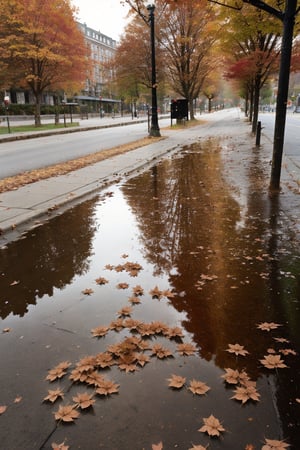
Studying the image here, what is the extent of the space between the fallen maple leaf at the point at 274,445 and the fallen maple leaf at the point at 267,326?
3.95 feet

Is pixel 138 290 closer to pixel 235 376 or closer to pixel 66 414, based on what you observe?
pixel 235 376

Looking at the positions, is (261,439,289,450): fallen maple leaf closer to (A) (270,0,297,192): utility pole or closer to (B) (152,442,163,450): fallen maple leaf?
(B) (152,442,163,450): fallen maple leaf

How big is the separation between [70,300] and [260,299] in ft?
6.69

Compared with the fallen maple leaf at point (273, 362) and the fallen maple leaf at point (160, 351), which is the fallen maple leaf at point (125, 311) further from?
the fallen maple leaf at point (273, 362)

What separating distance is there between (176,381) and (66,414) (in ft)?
2.65

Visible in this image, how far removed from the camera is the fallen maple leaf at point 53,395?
2.48m

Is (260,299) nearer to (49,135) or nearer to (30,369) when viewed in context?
(30,369)

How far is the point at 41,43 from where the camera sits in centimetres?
3019

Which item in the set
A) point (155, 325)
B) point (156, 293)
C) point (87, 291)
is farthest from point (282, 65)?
point (155, 325)

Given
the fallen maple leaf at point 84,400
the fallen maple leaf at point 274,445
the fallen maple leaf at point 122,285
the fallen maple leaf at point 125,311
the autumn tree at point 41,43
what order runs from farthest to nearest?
the autumn tree at point 41,43
the fallen maple leaf at point 122,285
the fallen maple leaf at point 125,311
the fallen maple leaf at point 84,400
the fallen maple leaf at point 274,445

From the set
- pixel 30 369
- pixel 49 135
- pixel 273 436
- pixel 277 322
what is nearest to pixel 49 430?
pixel 30 369

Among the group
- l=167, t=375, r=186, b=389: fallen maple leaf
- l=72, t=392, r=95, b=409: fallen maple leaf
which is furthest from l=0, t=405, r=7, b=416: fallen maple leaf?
l=167, t=375, r=186, b=389: fallen maple leaf

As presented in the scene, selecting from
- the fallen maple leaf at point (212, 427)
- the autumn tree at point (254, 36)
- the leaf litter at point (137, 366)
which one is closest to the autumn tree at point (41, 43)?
the autumn tree at point (254, 36)

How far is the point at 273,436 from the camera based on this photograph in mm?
2195
